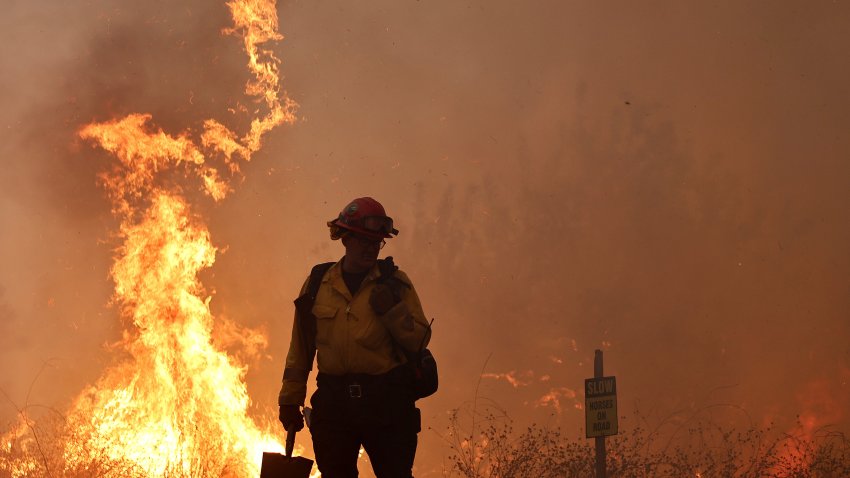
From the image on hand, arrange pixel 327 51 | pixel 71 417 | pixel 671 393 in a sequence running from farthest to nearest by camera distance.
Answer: pixel 327 51 → pixel 671 393 → pixel 71 417

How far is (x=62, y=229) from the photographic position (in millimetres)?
15547

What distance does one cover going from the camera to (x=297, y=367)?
19.5ft

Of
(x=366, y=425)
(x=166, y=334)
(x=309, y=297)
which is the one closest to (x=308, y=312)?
(x=309, y=297)

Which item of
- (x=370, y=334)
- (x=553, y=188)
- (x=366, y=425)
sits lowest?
(x=366, y=425)

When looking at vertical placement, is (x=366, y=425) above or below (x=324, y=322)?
below

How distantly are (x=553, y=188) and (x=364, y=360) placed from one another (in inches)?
356

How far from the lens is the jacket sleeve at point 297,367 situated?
588 cm

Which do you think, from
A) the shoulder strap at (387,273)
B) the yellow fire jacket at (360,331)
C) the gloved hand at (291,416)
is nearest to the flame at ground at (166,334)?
the gloved hand at (291,416)

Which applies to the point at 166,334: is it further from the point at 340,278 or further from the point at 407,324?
the point at 407,324

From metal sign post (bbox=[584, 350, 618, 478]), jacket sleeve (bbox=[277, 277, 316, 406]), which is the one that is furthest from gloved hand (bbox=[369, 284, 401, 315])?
metal sign post (bbox=[584, 350, 618, 478])

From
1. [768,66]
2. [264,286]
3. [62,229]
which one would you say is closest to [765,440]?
[768,66]

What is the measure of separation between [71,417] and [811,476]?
7409 millimetres

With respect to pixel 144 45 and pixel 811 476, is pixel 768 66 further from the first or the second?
pixel 144 45

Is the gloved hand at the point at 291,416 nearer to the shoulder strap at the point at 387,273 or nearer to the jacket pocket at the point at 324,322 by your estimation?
the jacket pocket at the point at 324,322
